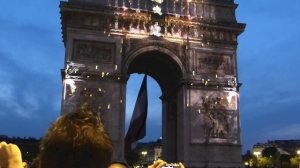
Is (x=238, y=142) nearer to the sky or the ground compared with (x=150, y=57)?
nearer to the ground

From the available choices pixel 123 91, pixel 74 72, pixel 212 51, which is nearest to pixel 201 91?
pixel 212 51

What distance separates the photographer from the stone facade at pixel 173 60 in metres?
25.1

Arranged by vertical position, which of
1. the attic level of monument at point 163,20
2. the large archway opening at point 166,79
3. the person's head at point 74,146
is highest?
the attic level of monument at point 163,20

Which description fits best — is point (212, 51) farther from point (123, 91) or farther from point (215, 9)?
point (123, 91)

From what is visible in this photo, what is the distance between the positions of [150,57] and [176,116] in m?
4.49

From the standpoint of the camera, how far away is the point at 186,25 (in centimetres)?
2725

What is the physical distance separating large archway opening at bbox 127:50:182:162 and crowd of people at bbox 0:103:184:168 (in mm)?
25064

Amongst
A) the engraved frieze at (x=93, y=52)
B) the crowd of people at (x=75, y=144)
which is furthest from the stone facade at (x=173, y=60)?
the crowd of people at (x=75, y=144)

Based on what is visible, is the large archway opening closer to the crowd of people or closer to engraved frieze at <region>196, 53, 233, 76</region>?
→ engraved frieze at <region>196, 53, 233, 76</region>

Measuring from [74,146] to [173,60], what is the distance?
25.2 meters

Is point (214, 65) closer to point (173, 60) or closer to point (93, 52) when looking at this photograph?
point (173, 60)

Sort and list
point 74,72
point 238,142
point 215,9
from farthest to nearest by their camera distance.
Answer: point 215,9 < point 238,142 < point 74,72

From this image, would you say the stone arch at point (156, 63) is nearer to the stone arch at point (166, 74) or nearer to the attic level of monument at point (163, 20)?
the stone arch at point (166, 74)

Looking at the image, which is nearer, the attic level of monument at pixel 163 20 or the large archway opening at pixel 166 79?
the attic level of monument at pixel 163 20
